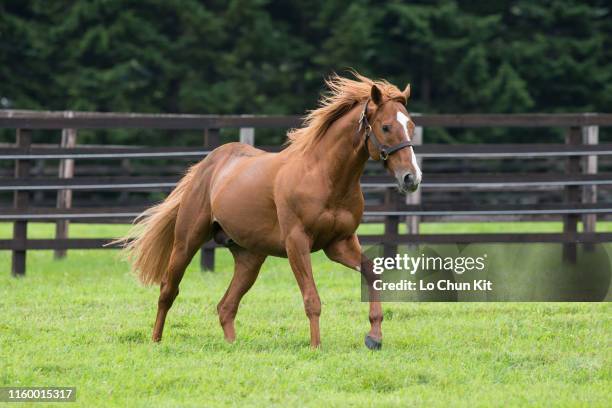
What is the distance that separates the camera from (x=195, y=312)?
8906mm

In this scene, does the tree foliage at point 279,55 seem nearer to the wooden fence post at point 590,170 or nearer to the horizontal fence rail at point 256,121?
the wooden fence post at point 590,170

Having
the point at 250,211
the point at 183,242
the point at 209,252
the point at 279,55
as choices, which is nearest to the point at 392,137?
the point at 250,211

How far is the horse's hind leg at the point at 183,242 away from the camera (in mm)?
7859

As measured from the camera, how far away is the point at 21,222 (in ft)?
38.1

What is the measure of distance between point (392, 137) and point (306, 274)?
1121 mm

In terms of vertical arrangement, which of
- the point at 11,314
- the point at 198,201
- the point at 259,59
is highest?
the point at 259,59

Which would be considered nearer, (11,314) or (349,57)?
(11,314)

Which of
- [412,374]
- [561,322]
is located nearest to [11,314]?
[412,374]

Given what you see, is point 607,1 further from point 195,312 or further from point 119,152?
point 195,312

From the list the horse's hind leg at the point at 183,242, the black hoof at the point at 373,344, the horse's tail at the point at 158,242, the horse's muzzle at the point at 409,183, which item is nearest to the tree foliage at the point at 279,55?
the horse's tail at the point at 158,242

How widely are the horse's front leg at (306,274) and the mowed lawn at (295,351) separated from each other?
19 centimetres

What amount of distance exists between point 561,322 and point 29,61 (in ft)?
73.2

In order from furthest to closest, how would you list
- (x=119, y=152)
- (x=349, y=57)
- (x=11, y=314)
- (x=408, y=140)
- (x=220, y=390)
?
1. (x=349, y=57)
2. (x=119, y=152)
3. (x=11, y=314)
4. (x=408, y=140)
5. (x=220, y=390)

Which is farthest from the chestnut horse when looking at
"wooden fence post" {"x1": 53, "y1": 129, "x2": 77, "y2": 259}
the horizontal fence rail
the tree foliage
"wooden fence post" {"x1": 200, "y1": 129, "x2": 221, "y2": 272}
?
the tree foliage
